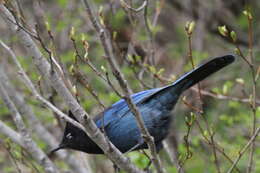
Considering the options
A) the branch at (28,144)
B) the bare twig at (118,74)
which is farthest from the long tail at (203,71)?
the branch at (28,144)

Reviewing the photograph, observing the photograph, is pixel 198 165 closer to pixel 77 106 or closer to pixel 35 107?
pixel 35 107

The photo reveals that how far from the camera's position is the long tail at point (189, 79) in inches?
149

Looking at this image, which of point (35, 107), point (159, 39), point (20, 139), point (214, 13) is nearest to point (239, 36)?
point (214, 13)

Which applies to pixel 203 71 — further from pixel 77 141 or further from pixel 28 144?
pixel 28 144

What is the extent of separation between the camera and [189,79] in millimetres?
4008

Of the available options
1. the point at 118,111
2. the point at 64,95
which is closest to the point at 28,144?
the point at 118,111

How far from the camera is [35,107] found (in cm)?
618

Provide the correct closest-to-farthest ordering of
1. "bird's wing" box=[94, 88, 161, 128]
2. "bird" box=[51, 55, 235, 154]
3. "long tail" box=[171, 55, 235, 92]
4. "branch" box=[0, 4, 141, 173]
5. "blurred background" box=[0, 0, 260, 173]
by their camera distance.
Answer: "branch" box=[0, 4, 141, 173] < "long tail" box=[171, 55, 235, 92] < "bird" box=[51, 55, 235, 154] < "bird's wing" box=[94, 88, 161, 128] < "blurred background" box=[0, 0, 260, 173]

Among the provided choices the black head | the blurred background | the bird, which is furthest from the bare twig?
the blurred background

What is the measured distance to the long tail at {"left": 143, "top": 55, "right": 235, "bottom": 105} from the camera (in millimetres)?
3775

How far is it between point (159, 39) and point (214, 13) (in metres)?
1.89

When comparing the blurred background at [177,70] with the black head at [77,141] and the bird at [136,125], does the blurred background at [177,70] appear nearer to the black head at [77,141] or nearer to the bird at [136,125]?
the bird at [136,125]

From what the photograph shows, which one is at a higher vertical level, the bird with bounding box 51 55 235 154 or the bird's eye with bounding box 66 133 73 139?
the bird's eye with bounding box 66 133 73 139

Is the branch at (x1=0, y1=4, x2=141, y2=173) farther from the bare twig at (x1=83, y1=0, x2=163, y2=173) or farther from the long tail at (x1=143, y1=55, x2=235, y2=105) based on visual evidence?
the long tail at (x1=143, y1=55, x2=235, y2=105)
